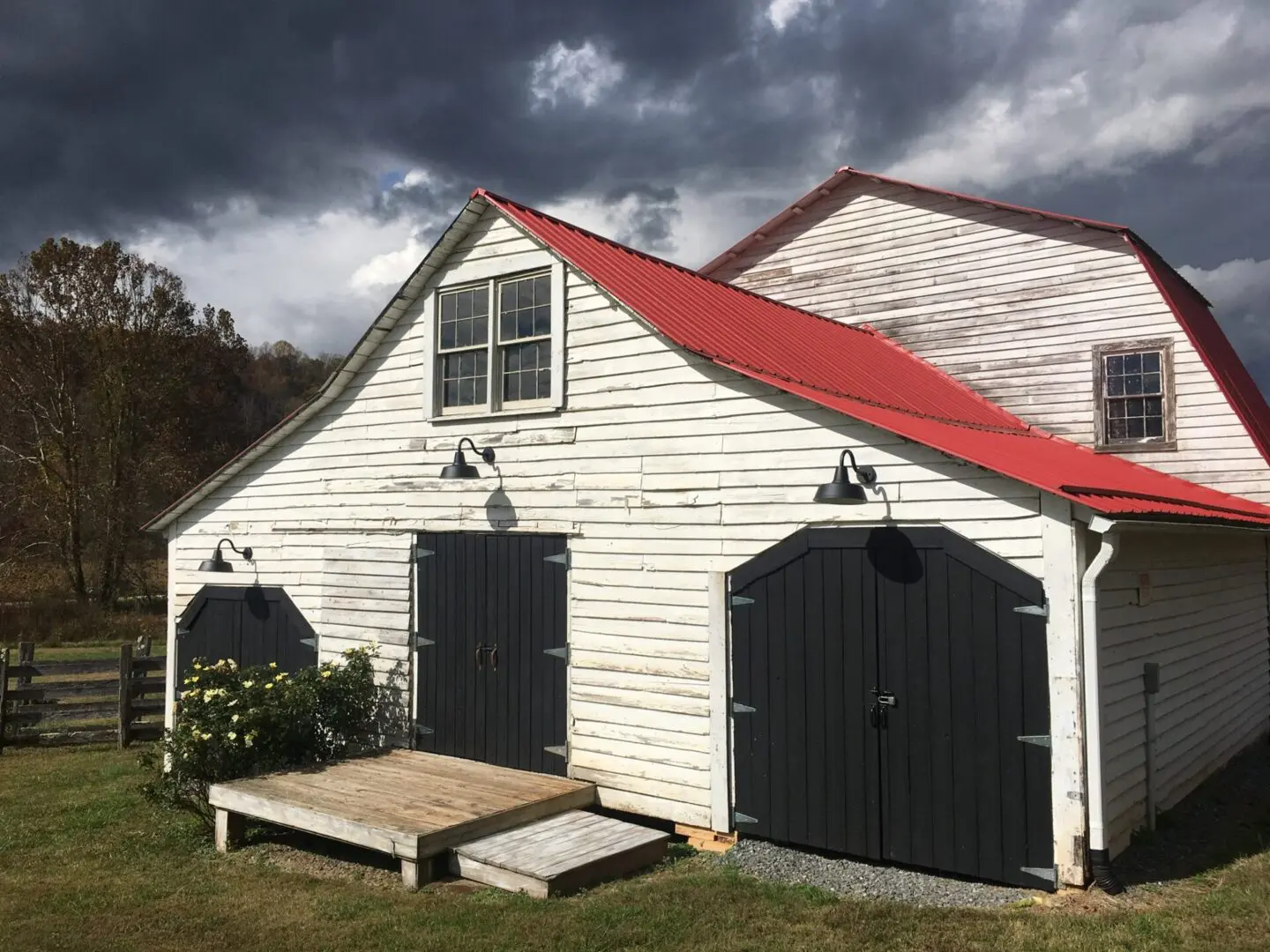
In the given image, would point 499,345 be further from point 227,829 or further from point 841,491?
point 227,829

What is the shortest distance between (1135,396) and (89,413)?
1193 inches

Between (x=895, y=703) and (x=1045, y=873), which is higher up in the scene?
(x=895, y=703)

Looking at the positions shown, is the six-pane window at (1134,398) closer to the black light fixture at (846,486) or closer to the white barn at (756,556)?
the white barn at (756,556)

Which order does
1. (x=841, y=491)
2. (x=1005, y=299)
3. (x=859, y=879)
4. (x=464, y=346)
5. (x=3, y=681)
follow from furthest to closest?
(x=1005, y=299) < (x=3, y=681) < (x=464, y=346) < (x=859, y=879) < (x=841, y=491)

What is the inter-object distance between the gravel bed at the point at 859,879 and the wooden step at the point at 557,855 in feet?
2.39

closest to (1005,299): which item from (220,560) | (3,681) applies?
(220,560)

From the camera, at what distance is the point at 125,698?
14117mm

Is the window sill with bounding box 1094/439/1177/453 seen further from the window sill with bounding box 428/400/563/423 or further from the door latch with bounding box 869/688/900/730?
the window sill with bounding box 428/400/563/423

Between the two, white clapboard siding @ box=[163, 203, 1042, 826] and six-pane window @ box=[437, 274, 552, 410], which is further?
six-pane window @ box=[437, 274, 552, 410]

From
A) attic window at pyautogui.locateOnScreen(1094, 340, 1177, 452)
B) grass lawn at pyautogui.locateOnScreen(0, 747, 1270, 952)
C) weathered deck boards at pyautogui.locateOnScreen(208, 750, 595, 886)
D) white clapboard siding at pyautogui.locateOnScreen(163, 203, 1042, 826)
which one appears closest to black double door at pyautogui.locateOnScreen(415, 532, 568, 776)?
white clapboard siding at pyautogui.locateOnScreen(163, 203, 1042, 826)

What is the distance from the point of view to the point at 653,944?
593cm

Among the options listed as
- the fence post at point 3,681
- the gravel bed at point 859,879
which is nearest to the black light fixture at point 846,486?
the gravel bed at point 859,879

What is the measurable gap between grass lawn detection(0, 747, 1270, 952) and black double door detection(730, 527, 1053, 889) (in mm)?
684

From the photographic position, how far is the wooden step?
6.92 m
